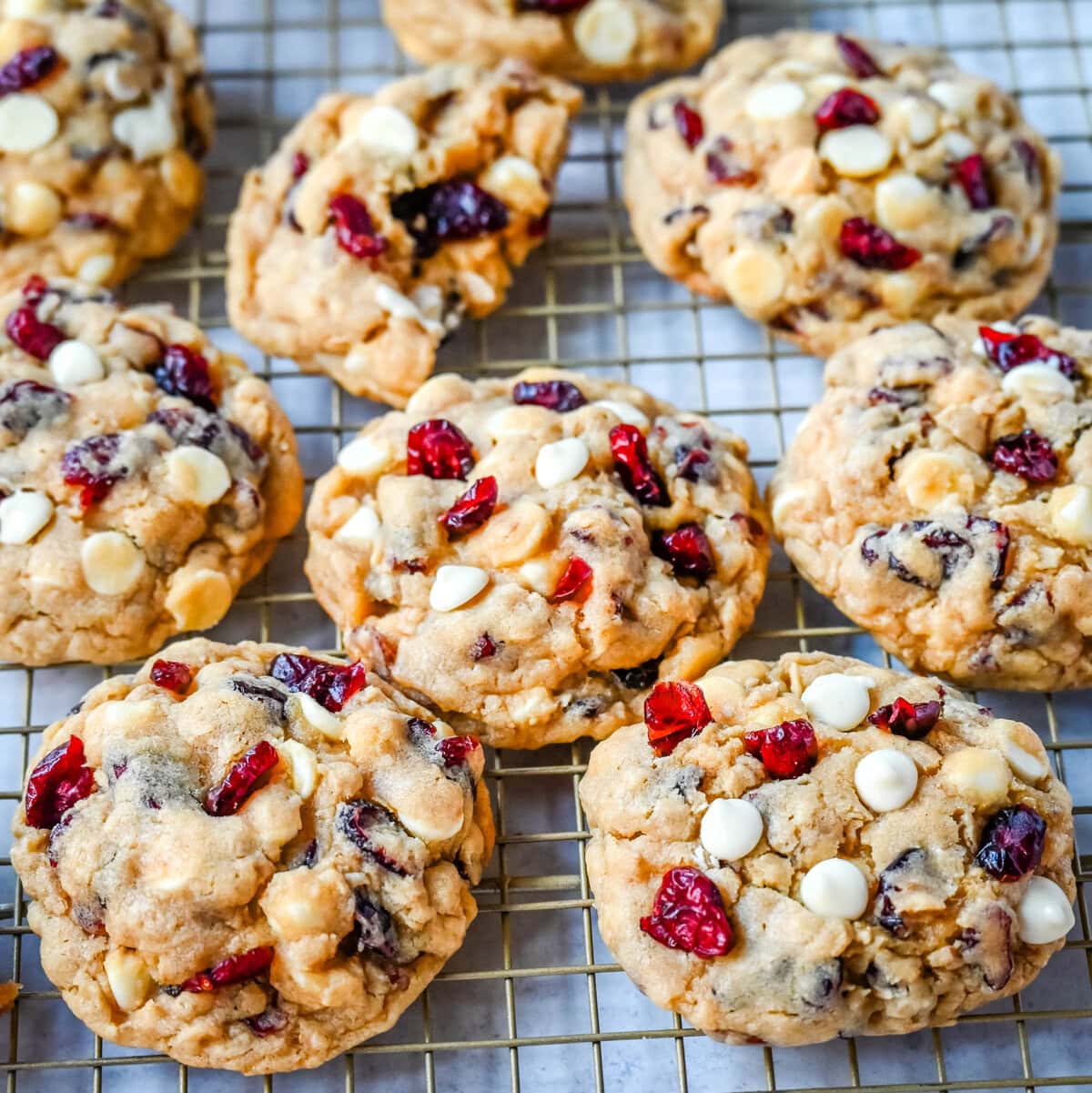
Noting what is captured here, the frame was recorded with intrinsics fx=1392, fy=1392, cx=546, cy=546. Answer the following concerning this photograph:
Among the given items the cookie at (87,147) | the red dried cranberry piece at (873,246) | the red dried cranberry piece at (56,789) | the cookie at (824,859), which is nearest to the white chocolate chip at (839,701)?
the cookie at (824,859)

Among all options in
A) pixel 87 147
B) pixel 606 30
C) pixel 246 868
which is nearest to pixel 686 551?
pixel 246 868

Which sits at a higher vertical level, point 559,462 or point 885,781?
point 559,462

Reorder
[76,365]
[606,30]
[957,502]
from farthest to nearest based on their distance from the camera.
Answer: [606,30] < [76,365] < [957,502]

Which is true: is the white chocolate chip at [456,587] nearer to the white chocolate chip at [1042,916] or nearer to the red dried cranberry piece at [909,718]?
the red dried cranberry piece at [909,718]

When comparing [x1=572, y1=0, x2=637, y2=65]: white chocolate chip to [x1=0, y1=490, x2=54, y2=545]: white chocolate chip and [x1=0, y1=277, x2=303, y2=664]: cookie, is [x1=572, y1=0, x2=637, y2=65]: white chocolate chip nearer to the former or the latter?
[x1=0, y1=277, x2=303, y2=664]: cookie

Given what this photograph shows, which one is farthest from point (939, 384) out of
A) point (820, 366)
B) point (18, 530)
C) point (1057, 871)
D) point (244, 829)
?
point (18, 530)

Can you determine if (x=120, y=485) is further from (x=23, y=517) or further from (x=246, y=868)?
(x=246, y=868)
